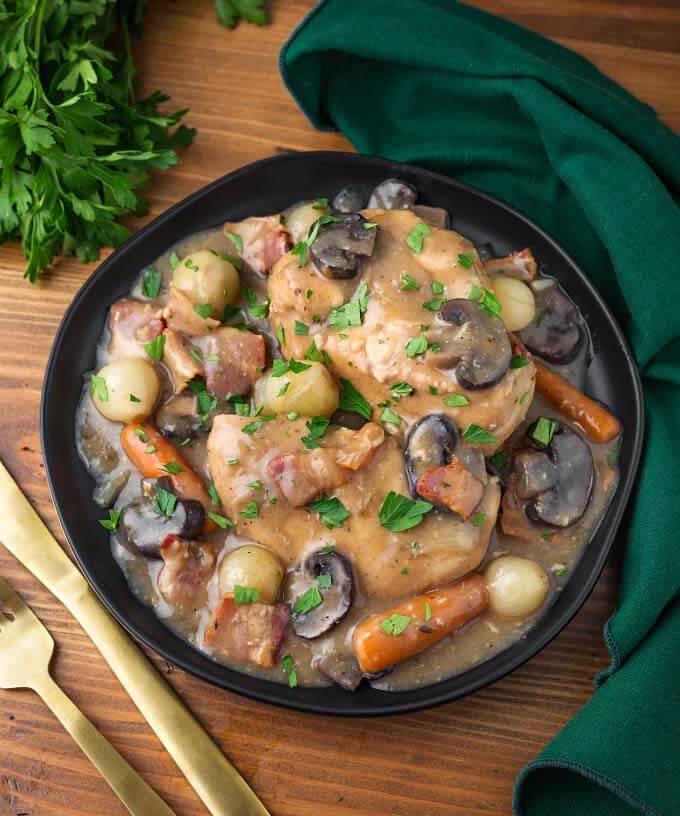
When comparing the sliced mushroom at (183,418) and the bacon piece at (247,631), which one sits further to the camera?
the sliced mushroom at (183,418)

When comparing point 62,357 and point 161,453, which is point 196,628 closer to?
point 161,453

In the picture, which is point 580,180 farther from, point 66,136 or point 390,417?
point 66,136

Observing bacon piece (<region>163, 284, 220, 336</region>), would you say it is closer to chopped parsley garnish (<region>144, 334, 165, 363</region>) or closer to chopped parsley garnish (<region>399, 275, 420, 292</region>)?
chopped parsley garnish (<region>144, 334, 165, 363</region>)

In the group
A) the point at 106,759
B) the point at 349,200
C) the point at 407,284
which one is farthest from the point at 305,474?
the point at 106,759

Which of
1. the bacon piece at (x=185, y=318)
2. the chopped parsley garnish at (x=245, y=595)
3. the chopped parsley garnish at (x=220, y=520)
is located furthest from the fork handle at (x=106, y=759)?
the bacon piece at (x=185, y=318)

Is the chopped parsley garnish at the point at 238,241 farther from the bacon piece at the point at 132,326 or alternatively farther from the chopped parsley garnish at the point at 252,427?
the chopped parsley garnish at the point at 252,427

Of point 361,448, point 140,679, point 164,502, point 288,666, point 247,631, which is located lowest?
point 140,679
